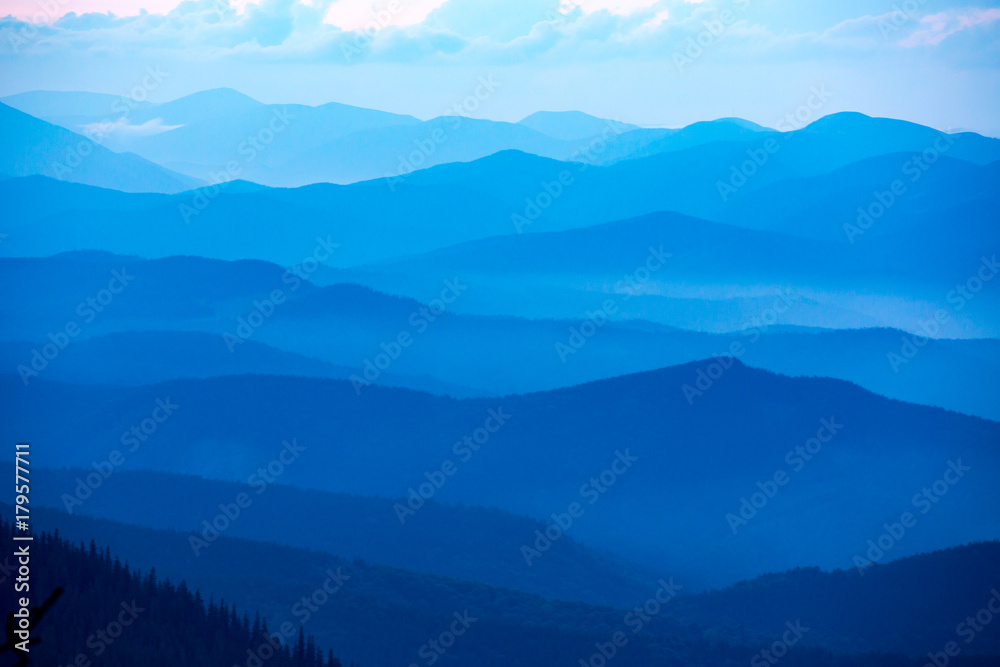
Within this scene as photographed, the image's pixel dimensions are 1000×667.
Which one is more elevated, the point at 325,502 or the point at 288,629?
the point at 288,629

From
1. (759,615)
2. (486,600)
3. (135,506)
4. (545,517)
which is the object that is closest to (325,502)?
(135,506)

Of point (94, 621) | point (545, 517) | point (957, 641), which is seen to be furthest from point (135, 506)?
point (957, 641)

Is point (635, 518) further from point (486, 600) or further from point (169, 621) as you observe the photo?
point (169, 621)

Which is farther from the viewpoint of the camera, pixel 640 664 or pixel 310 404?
pixel 310 404

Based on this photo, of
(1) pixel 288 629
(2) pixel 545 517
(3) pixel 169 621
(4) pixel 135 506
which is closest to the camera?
(3) pixel 169 621

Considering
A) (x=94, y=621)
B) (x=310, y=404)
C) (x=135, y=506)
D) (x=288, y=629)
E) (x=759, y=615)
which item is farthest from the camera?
(x=310, y=404)

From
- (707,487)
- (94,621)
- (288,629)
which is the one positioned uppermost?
(94,621)

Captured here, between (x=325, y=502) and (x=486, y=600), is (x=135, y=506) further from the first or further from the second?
(x=486, y=600)

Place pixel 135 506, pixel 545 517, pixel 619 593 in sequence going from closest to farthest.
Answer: pixel 619 593, pixel 135 506, pixel 545 517

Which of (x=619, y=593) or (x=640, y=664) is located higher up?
(x=640, y=664)
